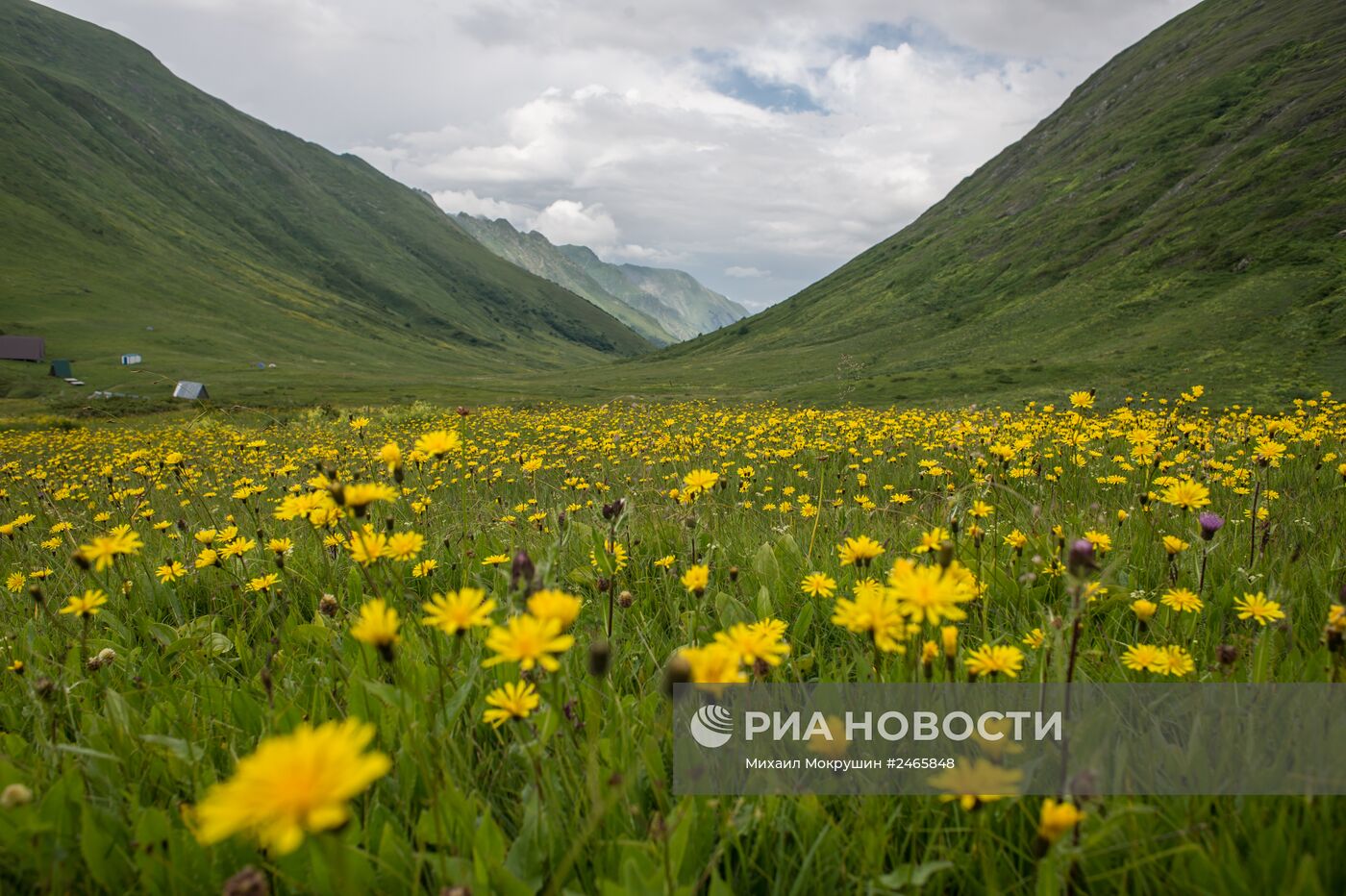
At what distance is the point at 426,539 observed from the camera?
385 cm

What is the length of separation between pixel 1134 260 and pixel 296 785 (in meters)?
60.2

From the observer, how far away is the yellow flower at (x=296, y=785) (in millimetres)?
686

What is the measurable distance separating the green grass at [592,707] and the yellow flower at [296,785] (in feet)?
0.36

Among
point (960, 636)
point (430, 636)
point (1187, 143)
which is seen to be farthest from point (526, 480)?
point (1187, 143)

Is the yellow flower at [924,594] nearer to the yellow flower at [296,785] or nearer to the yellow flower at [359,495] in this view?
the yellow flower at [296,785]

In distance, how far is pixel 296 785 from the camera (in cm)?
73

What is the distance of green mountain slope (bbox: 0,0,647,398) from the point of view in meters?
81.2

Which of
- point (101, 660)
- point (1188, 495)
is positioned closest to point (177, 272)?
point (101, 660)

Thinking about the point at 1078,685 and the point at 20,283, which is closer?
the point at 1078,685

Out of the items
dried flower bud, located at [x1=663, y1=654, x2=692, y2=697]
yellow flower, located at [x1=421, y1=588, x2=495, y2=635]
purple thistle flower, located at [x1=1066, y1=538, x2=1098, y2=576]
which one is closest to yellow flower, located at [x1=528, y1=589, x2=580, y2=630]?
yellow flower, located at [x1=421, y1=588, x2=495, y2=635]

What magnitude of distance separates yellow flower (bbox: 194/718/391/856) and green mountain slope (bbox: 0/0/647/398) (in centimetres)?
5380

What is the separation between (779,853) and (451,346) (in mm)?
164589

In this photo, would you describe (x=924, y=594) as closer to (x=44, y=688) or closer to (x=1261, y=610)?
(x=1261, y=610)

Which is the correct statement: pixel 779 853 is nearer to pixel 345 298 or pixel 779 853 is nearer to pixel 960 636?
pixel 960 636
